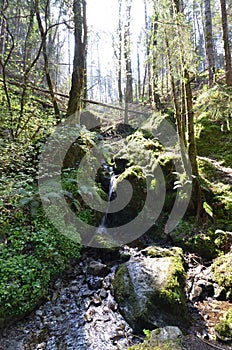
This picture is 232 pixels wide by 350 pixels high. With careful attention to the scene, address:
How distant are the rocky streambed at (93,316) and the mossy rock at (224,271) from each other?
11 centimetres

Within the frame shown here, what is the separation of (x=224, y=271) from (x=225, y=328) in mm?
1332

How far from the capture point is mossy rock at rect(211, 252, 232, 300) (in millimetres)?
4363

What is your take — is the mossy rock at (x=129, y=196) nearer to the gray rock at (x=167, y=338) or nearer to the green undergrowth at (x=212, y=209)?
the green undergrowth at (x=212, y=209)

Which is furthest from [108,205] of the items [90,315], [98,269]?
[90,315]

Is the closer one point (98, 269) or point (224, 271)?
point (224, 271)

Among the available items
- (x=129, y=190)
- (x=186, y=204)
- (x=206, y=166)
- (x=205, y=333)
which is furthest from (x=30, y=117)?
(x=205, y=333)

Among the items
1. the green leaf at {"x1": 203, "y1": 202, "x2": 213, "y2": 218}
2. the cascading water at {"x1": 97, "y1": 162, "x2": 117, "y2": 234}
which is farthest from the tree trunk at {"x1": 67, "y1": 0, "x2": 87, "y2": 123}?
the green leaf at {"x1": 203, "y1": 202, "x2": 213, "y2": 218}

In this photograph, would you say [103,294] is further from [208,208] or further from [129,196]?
[129,196]

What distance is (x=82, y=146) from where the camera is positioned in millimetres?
7488

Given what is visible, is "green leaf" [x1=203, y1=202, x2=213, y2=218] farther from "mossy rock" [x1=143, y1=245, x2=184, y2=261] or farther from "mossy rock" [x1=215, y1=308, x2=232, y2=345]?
"mossy rock" [x1=215, y1=308, x2=232, y2=345]

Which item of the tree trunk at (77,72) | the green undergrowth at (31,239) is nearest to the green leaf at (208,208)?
the green undergrowth at (31,239)

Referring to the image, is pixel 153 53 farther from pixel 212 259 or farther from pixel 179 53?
pixel 212 259

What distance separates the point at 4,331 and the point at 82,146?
4.99m

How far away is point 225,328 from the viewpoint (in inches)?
135
